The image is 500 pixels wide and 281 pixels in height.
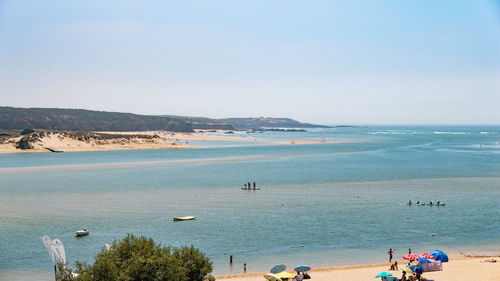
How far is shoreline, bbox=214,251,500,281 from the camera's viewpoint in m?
25.5

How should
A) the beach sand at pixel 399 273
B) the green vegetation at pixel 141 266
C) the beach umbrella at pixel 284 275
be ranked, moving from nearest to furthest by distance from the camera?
the green vegetation at pixel 141 266, the beach umbrella at pixel 284 275, the beach sand at pixel 399 273

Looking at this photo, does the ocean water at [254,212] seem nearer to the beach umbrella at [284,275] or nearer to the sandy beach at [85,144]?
the beach umbrella at [284,275]

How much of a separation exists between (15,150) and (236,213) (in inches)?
3888

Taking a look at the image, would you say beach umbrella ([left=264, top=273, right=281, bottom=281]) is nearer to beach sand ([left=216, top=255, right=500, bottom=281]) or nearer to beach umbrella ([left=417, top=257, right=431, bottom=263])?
beach sand ([left=216, top=255, right=500, bottom=281])

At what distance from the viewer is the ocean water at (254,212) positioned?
31.7 metres

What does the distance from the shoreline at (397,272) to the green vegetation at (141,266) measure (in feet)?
20.2

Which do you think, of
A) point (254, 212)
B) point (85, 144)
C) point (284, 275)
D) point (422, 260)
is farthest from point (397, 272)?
point (85, 144)

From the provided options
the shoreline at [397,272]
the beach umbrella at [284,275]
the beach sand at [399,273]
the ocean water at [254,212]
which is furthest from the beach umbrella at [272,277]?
the ocean water at [254,212]

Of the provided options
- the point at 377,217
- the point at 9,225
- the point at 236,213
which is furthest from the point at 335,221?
the point at 9,225

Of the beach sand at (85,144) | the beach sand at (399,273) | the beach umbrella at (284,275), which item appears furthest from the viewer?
the beach sand at (85,144)

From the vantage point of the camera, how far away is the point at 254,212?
44062 millimetres

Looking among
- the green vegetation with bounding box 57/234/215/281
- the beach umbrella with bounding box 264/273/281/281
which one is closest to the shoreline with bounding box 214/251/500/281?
the beach umbrella with bounding box 264/273/281/281

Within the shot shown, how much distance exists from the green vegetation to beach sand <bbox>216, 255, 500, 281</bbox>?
20.0 ft

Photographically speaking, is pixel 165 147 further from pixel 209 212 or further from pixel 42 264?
pixel 42 264
